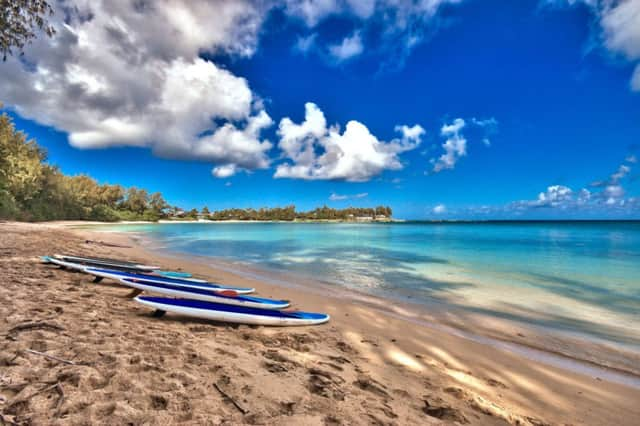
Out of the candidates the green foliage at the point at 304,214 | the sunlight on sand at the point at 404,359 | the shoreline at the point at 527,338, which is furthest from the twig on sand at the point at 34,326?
the green foliage at the point at 304,214

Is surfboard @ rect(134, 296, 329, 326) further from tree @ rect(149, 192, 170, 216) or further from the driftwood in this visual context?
tree @ rect(149, 192, 170, 216)

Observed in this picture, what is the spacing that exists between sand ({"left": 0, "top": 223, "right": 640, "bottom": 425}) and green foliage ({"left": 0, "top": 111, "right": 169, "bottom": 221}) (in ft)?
115

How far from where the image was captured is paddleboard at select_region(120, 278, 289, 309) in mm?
5730

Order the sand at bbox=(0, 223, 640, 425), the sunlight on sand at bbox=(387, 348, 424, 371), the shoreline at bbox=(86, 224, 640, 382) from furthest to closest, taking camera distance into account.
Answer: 1. the shoreline at bbox=(86, 224, 640, 382)
2. the sunlight on sand at bbox=(387, 348, 424, 371)
3. the sand at bbox=(0, 223, 640, 425)

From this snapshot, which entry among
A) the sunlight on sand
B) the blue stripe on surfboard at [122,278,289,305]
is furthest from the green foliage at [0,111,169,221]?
the sunlight on sand

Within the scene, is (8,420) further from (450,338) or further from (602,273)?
(602,273)

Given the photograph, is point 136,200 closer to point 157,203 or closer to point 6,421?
point 157,203

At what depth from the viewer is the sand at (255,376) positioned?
87.0 inches

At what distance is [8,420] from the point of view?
69.2 inches

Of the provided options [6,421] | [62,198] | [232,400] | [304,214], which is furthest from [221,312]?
[304,214]

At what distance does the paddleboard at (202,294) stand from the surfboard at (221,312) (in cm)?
56

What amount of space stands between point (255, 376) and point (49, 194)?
70.1 meters

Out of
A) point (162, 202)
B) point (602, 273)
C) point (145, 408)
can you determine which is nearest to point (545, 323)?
point (145, 408)

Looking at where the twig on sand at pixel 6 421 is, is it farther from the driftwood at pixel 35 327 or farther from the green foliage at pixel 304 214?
the green foliage at pixel 304 214
